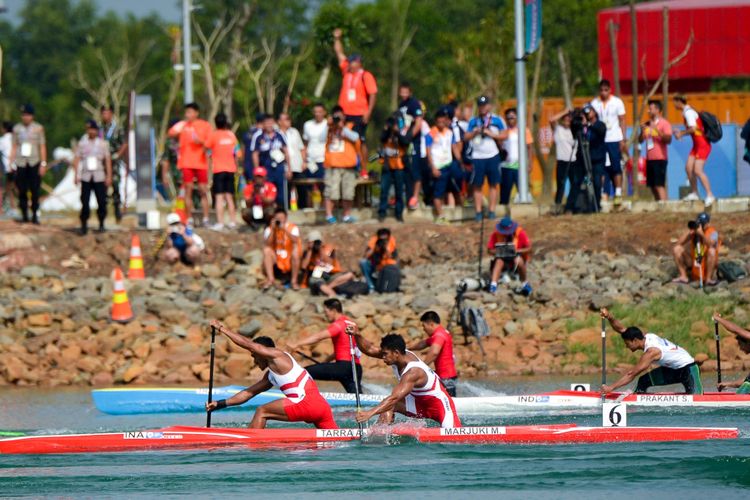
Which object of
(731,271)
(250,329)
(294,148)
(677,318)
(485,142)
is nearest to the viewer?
(250,329)

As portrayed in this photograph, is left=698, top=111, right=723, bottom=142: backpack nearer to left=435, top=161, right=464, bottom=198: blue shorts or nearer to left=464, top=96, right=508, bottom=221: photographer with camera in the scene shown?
left=464, top=96, right=508, bottom=221: photographer with camera

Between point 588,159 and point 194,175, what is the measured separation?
6.56m

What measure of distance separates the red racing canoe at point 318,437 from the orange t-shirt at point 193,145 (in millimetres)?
9882

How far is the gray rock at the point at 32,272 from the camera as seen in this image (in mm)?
25609

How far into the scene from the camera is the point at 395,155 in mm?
25844

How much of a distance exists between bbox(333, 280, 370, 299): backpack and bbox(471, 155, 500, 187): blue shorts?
3234 mm

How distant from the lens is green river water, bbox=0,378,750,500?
47.9ft

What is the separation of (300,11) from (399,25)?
11869mm

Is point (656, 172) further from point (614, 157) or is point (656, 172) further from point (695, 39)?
point (695, 39)

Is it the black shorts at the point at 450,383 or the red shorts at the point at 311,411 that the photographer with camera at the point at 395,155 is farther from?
the red shorts at the point at 311,411

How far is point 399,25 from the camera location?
5881cm

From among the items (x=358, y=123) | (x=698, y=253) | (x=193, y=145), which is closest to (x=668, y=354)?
(x=698, y=253)

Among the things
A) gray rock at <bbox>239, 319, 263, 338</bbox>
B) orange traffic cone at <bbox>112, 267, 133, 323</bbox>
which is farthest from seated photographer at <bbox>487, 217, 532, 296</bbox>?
orange traffic cone at <bbox>112, 267, 133, 323</bbox>

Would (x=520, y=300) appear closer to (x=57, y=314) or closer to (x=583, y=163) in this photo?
(x=583, y=163)
